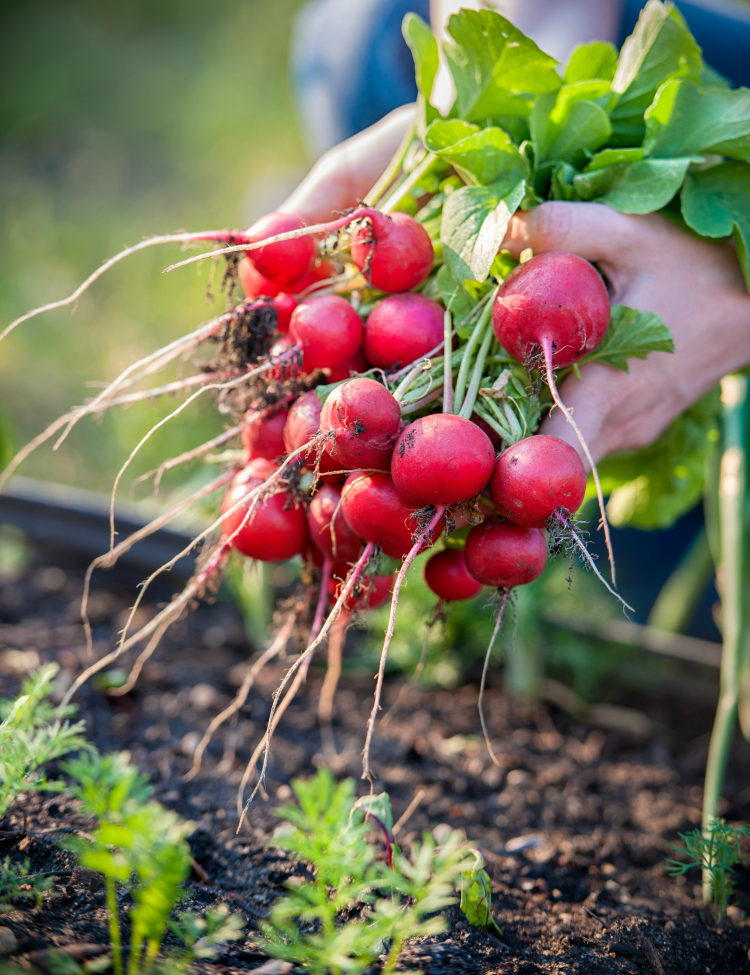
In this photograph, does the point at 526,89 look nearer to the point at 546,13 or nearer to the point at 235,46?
the point at 546,13

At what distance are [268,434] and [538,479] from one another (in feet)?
1.44

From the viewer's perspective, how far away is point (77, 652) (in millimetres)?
1562

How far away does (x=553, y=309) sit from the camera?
87cm

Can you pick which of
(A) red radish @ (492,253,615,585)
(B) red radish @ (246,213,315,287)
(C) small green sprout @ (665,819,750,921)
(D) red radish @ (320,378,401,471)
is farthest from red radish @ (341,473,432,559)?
(C) small green sprout @ (665,819,750,921)

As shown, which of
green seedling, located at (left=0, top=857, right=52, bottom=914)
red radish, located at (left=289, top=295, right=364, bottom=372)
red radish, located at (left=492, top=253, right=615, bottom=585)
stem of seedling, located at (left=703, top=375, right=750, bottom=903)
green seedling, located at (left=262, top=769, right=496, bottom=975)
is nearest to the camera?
green seedling, located at (left=262, top=769, right=496, bottom=975)

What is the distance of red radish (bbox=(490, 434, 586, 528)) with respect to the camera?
0.82 meters

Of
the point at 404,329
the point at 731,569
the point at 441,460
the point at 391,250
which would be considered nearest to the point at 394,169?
the point at 391,250

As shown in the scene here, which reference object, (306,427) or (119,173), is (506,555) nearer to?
(306,427)

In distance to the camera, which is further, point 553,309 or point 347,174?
point 347,174

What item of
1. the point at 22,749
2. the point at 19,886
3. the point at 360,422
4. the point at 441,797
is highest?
the point at 360,422

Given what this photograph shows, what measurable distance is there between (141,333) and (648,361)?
247 centimetres

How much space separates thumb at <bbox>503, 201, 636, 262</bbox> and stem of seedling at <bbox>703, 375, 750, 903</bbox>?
1.92ft

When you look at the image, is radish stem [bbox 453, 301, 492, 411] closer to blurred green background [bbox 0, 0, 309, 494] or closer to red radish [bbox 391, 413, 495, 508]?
red radish [bbox 391, 413, 495, 508]

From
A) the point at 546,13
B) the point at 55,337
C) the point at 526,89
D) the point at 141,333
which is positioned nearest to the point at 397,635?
the point at 526,89
